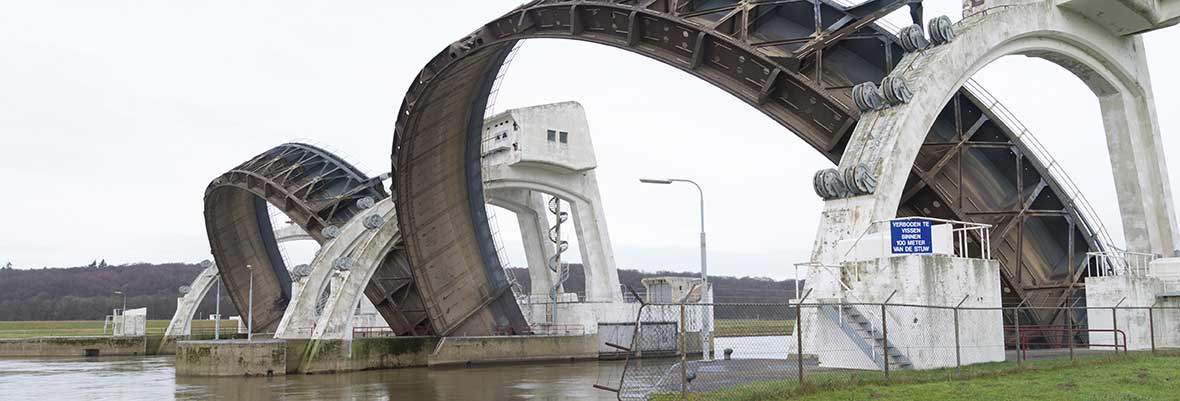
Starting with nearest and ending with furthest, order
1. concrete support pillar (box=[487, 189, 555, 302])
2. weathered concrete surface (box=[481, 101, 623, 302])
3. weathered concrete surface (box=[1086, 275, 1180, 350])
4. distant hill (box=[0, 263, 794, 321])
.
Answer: weathered concrete surface (box=[1086, 275, 1180, 350]), weathered concrete surface (box=[481, 101, 623, 302]), concrete support pillar (box=[487, 189, 555, 302]), distant hill (box=[0, 263, 794, 321])

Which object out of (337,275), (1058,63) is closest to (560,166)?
(337,275)

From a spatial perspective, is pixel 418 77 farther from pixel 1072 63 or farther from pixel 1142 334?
pixel 1142 334

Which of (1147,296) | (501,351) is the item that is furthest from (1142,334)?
(501,351)

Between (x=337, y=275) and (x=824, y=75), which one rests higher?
(x=824, y=75)

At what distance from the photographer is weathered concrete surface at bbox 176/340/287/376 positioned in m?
41.1

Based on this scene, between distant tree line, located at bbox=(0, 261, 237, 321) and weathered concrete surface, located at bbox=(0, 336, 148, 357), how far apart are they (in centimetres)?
6987

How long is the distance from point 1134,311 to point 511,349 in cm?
2877

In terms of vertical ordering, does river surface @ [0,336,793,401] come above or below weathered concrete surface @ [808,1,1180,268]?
below

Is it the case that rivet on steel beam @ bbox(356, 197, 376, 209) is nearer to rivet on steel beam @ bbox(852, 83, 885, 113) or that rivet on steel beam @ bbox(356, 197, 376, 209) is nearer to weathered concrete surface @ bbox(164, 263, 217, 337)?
weathered concrete surface @ bbox(164, 263, 217, 337)

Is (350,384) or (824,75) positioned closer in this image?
(824,75)

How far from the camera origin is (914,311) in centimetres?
2045

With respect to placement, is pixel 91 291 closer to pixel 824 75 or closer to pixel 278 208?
pixel 278 208

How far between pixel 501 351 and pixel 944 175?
24.8 meters

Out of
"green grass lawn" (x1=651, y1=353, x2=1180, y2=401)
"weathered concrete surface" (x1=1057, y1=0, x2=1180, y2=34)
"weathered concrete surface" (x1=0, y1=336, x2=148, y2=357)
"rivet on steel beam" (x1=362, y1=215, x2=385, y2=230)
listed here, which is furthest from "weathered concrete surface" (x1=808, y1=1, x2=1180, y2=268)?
"weathered concrete surface" (x1=0, y1=336, x2=148, y2=357)
